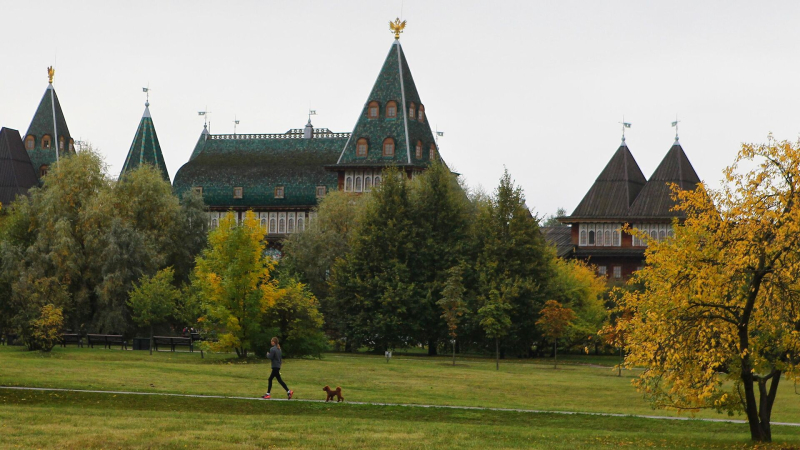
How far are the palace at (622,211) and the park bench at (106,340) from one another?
168ft

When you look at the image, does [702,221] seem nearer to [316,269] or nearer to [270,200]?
[316,269]

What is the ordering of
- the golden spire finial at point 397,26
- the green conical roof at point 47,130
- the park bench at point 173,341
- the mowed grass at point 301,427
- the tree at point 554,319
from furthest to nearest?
the green conical roof at point 47,130 → the golden spire finial at point 397,26 → the tree at point 554,319 → the park bench at point 173,341 → the mowed grass at point 301,427

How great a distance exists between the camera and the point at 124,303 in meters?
61.3

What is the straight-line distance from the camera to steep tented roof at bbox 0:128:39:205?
98938mm

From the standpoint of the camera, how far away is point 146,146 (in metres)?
102

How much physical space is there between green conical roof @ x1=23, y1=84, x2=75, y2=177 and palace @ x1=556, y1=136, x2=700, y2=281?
161 feet

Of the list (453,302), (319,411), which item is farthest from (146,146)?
(319,411)

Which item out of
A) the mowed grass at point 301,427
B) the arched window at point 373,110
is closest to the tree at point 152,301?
the mowed grass at point 301,427

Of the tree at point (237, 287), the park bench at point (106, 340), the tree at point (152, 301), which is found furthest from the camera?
the park bench at point (106, 340)

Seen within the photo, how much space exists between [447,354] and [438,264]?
7027mm

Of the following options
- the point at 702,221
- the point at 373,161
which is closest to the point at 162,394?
the point at 702,221

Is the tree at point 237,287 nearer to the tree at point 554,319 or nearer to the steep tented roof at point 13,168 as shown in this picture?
the tree at point 554,319

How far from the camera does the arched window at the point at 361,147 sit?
9631 cm

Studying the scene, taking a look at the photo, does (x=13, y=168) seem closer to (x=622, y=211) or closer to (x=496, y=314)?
(x=622, y=211)
